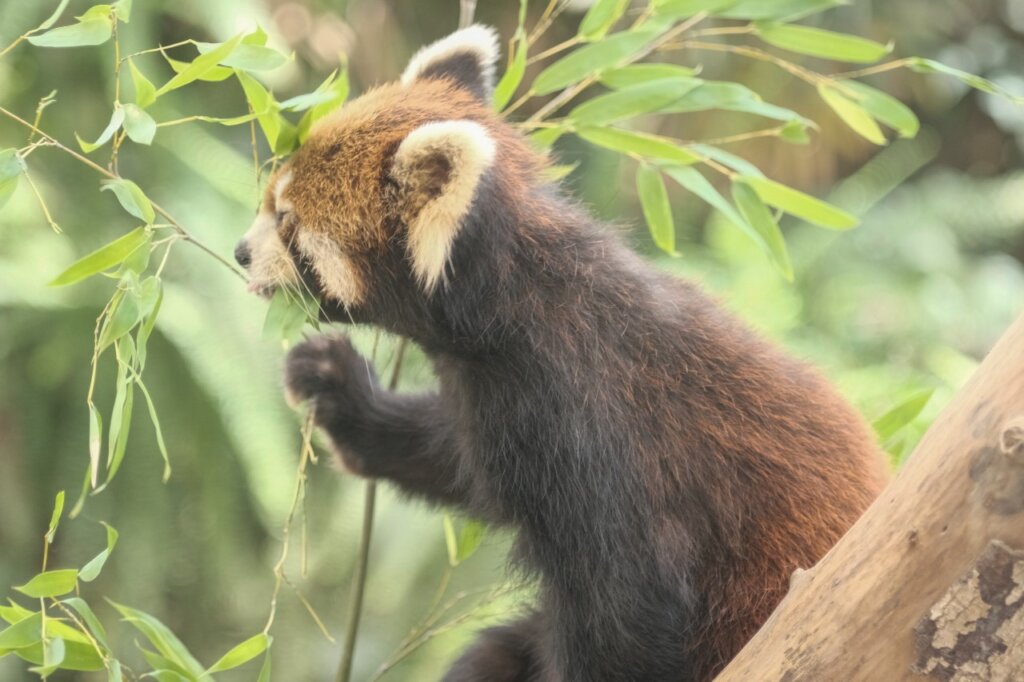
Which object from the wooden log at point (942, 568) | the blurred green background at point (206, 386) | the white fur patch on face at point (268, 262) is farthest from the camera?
the blurred green background at point (206, 386)

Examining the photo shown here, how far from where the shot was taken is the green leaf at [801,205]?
5.20 ft

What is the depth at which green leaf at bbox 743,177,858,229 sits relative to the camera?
1.59 metres

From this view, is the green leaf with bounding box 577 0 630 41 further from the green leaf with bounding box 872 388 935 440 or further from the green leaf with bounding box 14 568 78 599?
the green leaf with bounding box 14 568 78 599

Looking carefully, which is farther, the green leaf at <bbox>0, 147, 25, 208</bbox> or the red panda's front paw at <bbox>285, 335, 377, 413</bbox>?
the red panda's front paw at <bbox>285, 335, 377, 413</bbox>

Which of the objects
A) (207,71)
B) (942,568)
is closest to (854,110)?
(942,568)

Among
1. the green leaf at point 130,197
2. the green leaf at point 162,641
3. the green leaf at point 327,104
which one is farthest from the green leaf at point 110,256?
the green leaf at point 162,641

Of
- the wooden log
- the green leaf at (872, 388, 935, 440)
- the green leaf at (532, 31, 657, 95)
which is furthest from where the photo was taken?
the green leaf at (872, 388, 935, 440)

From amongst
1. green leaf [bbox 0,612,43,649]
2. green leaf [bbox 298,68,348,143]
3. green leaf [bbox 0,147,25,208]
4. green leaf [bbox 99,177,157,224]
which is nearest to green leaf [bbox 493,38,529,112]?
green leaf [bbox 298,68,348,143]

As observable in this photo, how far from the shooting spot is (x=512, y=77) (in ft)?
5.12

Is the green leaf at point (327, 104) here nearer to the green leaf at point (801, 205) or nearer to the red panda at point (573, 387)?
the red panda at point (573, 387)

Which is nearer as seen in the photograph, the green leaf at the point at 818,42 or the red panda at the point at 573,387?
the red panda at the point at 573,387

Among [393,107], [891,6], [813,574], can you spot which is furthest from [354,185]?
[891,6]

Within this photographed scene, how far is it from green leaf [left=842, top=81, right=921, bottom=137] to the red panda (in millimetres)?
382

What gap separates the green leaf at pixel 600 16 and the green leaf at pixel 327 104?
0.35 metres
